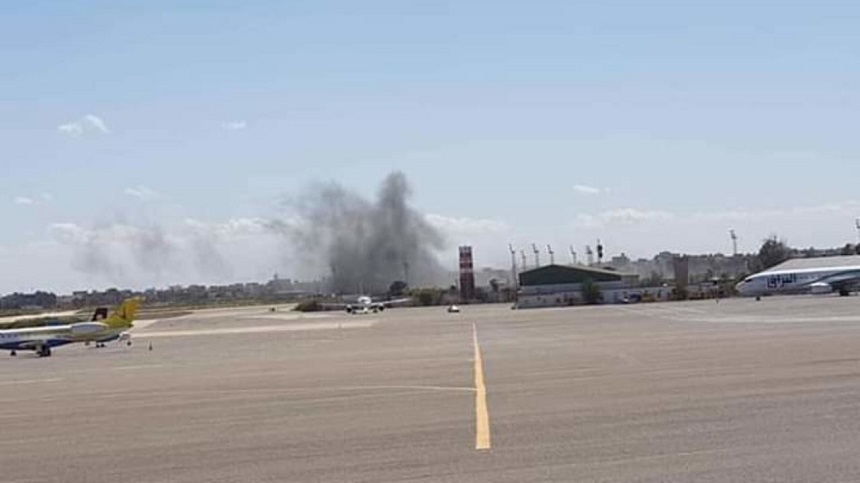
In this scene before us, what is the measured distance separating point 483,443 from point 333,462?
75.6 inches

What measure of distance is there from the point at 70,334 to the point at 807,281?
214 feet

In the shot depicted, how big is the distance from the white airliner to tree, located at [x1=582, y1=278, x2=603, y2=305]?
24331 mm

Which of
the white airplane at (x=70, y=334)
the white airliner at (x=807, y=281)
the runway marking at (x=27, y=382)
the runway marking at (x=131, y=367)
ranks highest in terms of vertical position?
the white airliner at (x=807, y=281)

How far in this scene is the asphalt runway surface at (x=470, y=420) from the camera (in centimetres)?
1231

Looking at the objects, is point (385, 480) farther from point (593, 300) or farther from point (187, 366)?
point (593, 300)

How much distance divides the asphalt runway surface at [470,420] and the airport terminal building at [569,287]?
98.6 meters

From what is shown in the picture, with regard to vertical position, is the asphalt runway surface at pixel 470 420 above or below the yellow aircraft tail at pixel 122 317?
below

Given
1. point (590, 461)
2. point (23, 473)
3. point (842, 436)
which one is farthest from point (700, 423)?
point (23, 473)

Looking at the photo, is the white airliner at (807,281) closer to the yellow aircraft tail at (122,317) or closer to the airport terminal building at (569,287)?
the airport terminal building at (569,287)

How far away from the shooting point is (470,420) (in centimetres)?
1681

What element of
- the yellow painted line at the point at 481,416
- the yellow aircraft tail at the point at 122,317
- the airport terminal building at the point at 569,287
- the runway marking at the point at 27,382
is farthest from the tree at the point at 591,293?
the yellow painted line at the point at 481,416

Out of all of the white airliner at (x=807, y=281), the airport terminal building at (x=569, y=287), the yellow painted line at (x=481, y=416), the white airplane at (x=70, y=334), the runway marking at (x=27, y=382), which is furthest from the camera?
the airport terminal building at (x=569, y=287)

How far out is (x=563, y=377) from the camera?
80.6 feet

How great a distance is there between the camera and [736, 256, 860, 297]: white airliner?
102125 millimetres
